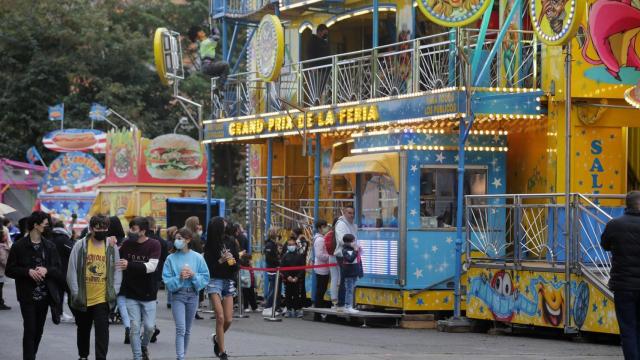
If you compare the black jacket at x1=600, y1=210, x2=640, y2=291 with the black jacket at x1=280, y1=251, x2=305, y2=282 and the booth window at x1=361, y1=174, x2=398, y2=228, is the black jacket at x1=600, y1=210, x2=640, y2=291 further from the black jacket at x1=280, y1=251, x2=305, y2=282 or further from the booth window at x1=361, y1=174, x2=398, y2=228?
the black jacket at x1=280, y1=251, x2=305, y2=282

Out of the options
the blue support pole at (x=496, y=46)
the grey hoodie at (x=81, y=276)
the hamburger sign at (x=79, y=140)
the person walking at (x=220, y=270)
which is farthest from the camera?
the hamburger sign at (x=79, y=140)

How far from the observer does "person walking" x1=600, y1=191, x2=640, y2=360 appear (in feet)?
42.3

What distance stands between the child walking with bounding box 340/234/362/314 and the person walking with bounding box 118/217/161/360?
7409 mm

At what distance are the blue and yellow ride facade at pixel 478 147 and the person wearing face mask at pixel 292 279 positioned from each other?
1.06 m

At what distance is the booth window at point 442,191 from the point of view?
22094 mm

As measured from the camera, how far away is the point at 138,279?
14.7 metres

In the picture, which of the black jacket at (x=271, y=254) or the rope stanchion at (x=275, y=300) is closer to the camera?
the rope stanchion at (x=275, y=300)

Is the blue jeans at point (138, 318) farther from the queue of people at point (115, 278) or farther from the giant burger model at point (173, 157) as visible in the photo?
the giant burger model at point (173, 157)

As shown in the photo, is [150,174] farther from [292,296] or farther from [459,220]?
[459,220]

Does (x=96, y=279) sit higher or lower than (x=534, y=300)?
higher

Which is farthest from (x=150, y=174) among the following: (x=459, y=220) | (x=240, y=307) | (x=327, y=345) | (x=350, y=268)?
(x=327, y=345)

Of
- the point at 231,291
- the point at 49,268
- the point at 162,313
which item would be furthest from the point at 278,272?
the point at 49,268

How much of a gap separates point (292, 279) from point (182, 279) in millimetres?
9609

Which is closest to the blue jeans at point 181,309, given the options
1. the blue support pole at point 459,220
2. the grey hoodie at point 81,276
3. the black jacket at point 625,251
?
the grey hoodie at point 81,276
